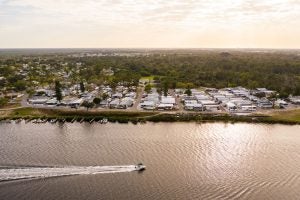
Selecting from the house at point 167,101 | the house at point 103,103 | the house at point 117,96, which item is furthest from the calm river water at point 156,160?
the house at point 117,96

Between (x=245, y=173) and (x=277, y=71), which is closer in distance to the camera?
(x=245, y=173)

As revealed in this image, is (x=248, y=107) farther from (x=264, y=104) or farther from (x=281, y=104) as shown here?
(x=281, y=104)

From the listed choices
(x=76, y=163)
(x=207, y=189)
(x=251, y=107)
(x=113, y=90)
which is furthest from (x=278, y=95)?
(x=76, y=163)

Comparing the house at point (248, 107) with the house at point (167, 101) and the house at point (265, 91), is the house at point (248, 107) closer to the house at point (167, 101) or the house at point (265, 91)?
the house at point (167, 101)

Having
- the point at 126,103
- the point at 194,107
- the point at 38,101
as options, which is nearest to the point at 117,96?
the point at 126,103

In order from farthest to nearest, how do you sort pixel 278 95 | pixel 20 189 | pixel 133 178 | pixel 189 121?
1. pixel 278 95
2. pixel 189 121
3. pixel 133 178
4. pixel 20 189

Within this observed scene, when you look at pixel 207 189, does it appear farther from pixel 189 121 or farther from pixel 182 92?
pixel 182 92
